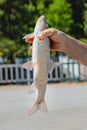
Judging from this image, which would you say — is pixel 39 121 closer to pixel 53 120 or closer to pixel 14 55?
pixel 53 120

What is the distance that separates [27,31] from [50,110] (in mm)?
12205

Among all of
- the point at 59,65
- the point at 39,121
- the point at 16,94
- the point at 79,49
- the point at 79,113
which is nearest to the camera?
the point at 79,49

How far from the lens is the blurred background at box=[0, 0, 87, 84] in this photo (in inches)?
582

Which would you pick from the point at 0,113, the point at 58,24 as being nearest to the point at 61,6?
the point at 58,24

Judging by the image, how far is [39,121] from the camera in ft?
25.7

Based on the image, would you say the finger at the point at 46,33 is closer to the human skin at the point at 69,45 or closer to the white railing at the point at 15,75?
the human skin at the point at 69,45

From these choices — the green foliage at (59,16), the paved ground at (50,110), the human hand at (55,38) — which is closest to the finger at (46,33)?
the human hand at (55,38)

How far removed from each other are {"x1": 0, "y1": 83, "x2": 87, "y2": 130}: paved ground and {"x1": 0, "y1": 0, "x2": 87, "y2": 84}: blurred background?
952 mm

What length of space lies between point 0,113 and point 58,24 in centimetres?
1541

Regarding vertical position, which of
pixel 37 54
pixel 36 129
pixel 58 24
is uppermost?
pixel 58 24

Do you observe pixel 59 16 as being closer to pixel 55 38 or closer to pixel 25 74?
pixel 25 74

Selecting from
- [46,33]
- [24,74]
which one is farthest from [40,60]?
[24,74]

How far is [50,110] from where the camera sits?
30.0 feet

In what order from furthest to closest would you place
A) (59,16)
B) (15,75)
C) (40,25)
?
(59,16) < (15,75) < (40,25)
